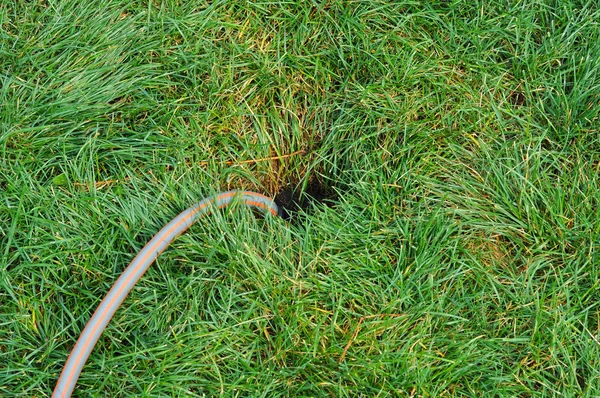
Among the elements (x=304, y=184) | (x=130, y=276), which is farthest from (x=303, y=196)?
(x=130, y=276)

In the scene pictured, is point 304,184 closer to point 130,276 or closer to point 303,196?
point 303,196

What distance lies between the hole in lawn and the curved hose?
0.20 meters

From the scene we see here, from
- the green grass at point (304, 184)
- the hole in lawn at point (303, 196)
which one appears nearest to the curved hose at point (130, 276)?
the green grass at point (304, 184)

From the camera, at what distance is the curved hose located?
2.60 meters

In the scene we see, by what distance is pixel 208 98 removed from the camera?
326 centimetres

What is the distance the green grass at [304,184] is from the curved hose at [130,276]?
0.06 meters

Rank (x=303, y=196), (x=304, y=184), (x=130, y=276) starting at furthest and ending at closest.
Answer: (x=303, y=196)
(x=304, y=184)
(x=130, y=276)

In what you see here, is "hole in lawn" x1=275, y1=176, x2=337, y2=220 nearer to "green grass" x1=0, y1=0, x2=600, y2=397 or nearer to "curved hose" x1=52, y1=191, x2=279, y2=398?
"green grass" x1=0, y1=0, x2=600, y2=397

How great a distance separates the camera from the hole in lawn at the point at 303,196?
3.23m

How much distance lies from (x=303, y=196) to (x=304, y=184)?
132 mm

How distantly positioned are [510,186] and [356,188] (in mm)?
579

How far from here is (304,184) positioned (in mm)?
3193

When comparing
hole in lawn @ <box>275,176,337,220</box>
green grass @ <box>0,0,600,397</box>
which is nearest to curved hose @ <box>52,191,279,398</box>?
green grass @ <box>0,0,600,397</box>

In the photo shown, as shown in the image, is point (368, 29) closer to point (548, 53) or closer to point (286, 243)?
point (548, 53)
